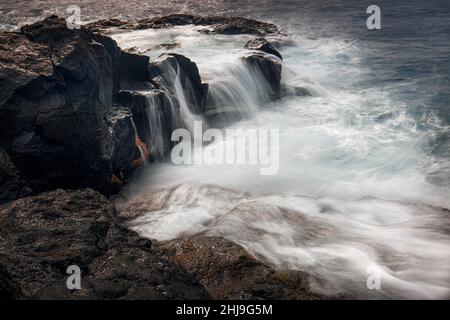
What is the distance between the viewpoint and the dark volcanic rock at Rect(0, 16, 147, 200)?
8.62 metres

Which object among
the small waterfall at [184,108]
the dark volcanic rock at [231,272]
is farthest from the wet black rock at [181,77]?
the dark volcanic rock at [231,272]

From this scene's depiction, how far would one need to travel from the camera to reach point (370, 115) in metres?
16.0

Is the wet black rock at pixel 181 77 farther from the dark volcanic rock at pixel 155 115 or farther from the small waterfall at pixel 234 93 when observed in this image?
the dark volcanic rock at pixel 155 115

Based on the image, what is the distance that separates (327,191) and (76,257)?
22.1 feet

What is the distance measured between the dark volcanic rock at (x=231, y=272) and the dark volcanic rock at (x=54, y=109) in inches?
124

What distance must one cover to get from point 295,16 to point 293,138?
69.4 feet

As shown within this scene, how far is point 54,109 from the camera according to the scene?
9.07 meters

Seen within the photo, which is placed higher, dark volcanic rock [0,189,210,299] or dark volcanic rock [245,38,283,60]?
dark volcanic rock [245,38,283,60]

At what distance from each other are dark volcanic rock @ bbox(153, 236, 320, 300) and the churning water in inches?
21.4

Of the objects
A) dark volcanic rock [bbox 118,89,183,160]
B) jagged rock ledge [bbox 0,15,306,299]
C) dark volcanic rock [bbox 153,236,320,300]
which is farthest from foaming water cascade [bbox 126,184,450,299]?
dark volcanic rock [bbox 118,89,183,160]

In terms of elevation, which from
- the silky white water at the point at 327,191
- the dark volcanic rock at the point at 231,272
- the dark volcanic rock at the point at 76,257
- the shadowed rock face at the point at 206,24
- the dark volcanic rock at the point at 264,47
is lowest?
the silky white water at the point at 327,191

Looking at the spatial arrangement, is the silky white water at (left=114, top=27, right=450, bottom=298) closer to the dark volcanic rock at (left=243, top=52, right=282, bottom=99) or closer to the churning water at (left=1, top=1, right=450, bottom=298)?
the churning water at (left=1, top=1, right=450, bottom=298)

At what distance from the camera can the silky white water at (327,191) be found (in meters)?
7.49
